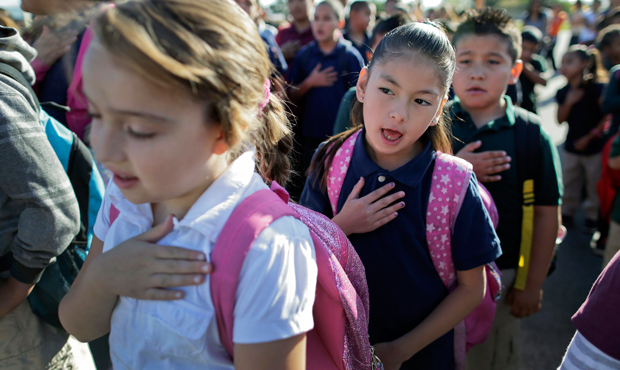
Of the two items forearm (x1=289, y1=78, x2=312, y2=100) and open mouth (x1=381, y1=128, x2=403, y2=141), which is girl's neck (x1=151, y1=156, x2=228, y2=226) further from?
forearm (x1=289, y1=78, x2=312, y2=100)

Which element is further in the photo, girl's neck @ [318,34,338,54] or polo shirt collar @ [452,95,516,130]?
girl's neck @ [318,34,338,54]

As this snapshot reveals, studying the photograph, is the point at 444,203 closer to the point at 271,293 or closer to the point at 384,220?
the point at 384,220

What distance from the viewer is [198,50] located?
789 mm

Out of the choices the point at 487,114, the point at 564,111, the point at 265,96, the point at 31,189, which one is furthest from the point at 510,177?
the point at 564,111

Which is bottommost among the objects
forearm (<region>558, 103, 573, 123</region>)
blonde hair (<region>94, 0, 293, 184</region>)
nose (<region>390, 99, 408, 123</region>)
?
forearm (<region>558, 103, 573, 123</region>)

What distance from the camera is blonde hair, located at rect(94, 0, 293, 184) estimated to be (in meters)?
0.76

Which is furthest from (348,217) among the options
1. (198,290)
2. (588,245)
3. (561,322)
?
(588,245)

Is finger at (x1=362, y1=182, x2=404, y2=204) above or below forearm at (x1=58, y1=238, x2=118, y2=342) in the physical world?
above

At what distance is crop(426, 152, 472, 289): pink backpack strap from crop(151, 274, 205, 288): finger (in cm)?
80

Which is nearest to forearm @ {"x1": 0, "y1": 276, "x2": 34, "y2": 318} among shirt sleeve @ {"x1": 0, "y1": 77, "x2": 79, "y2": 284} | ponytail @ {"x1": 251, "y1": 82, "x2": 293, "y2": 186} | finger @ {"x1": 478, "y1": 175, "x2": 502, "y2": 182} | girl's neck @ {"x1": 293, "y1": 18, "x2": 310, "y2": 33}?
shirt sleeve @ {"x1": 0, "y1": 77, "x2": 79, "y2": 284}

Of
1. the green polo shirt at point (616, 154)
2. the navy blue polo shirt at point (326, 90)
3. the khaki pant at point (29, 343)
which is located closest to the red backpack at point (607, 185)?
the green polo shirt at point (616, 154)

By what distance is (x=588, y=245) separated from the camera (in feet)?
14.1

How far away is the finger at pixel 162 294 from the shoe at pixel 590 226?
4980mm

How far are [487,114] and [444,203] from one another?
0.85m
